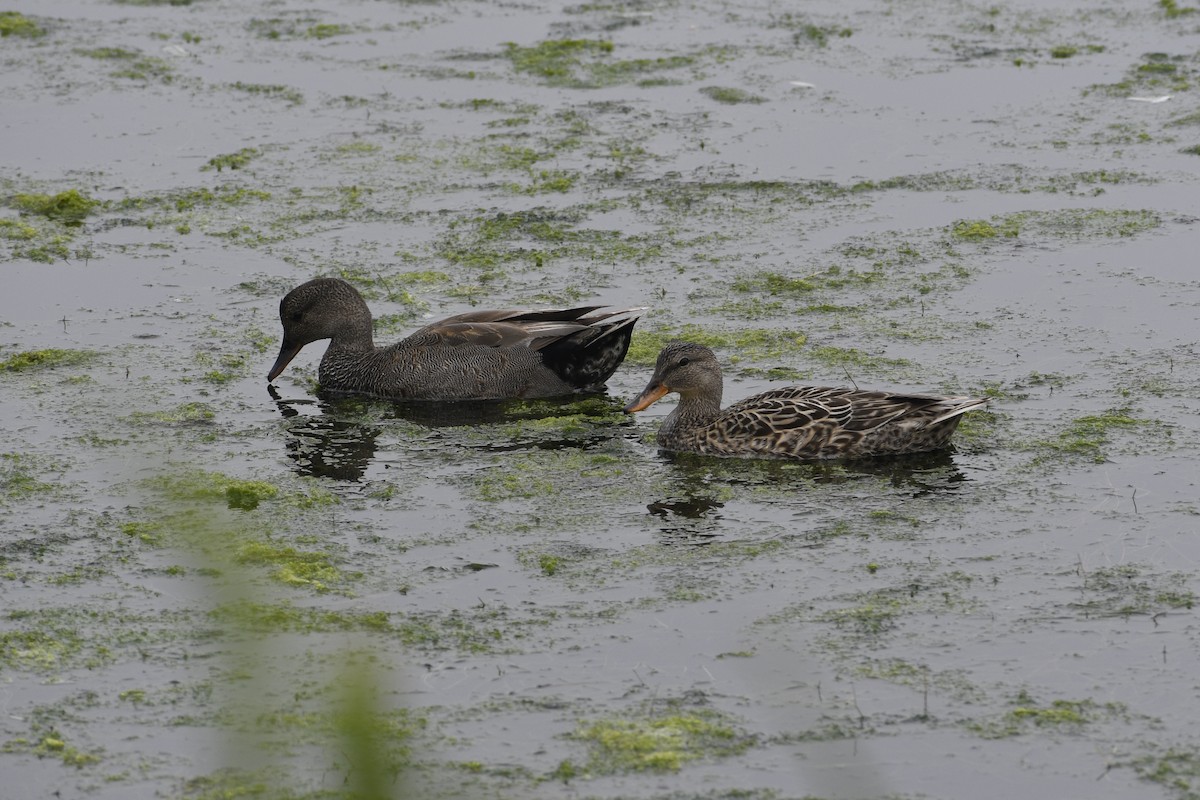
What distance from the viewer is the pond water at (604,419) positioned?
6.03m

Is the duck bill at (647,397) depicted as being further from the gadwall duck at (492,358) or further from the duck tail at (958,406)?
the duck tail at (958,406)

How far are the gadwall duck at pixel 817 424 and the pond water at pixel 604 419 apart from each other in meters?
0.13

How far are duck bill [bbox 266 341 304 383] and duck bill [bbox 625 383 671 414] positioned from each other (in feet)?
6.93

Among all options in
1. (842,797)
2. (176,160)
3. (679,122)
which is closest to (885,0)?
(679,122)

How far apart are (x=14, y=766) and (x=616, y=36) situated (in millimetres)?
12915

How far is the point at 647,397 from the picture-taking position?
9.48m

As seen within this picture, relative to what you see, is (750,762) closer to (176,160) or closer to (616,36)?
(176,160)

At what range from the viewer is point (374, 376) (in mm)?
10234

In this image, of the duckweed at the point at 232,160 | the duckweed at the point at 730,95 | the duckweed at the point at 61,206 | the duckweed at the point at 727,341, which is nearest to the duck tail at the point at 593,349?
the duckweed at the point at 727,341

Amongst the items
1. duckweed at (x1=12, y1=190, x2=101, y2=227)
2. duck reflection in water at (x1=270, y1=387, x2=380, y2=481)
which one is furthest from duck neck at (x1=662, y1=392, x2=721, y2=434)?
duckweed at (x1=12, y1=190, x2=101, y2=227)

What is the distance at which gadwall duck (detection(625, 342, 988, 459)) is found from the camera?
8734mm

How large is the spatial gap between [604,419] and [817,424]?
134 cm

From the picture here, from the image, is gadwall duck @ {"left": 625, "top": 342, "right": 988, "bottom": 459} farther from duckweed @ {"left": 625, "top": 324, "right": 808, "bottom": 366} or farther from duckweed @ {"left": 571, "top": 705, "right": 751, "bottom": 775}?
duckweed @ {"left": 571, "top": 705, "right": 751, "bottom": 775}

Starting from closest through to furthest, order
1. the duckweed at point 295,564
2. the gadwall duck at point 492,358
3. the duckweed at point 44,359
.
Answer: the duckweed at point 295,564 → the gadwall duck at point 492,358 → the duckweed at point 44,359
